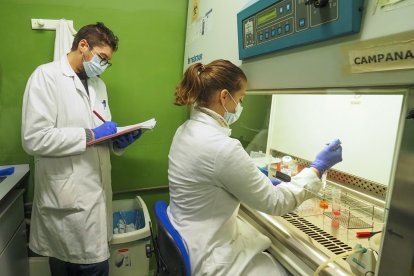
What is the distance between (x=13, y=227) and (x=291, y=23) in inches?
66.3

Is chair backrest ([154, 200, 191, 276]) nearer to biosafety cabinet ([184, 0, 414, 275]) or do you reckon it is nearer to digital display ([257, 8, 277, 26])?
biosafety cabinet ([184, 0, 414, 275])

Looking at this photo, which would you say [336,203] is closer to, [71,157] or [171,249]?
[171,249]

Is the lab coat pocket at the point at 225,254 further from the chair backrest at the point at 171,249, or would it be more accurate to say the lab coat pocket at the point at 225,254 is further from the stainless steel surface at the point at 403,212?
the stainless steel surface at the point at 403,212

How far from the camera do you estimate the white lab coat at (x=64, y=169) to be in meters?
1.31

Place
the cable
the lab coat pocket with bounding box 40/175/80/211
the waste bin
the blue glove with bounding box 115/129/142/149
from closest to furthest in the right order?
the cable → the lab coat pocket with bounding box 40/175/80/211 → the blue glove with bounding box 115/129/142/149 → the waste bin

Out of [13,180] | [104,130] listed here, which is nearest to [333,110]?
[104,130]

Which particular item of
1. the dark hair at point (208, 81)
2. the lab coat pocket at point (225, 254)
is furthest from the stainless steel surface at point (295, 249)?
the dark hair at point (208, 81)

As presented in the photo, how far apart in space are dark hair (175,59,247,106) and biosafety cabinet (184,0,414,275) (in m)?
0.09

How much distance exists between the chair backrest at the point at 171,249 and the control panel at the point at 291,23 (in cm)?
73

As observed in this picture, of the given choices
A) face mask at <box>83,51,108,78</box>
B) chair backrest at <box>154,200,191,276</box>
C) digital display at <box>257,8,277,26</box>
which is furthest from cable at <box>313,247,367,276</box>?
face mask at <box>83,51,108,78</box>

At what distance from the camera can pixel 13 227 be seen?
60.8 inches

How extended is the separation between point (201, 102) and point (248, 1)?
452 millimetres

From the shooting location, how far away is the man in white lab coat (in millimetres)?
1319

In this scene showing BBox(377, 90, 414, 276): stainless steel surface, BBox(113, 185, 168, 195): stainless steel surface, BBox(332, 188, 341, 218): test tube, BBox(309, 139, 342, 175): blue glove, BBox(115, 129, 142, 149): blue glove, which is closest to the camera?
BBox(377, 90, 414, 276): stainless steel surface
